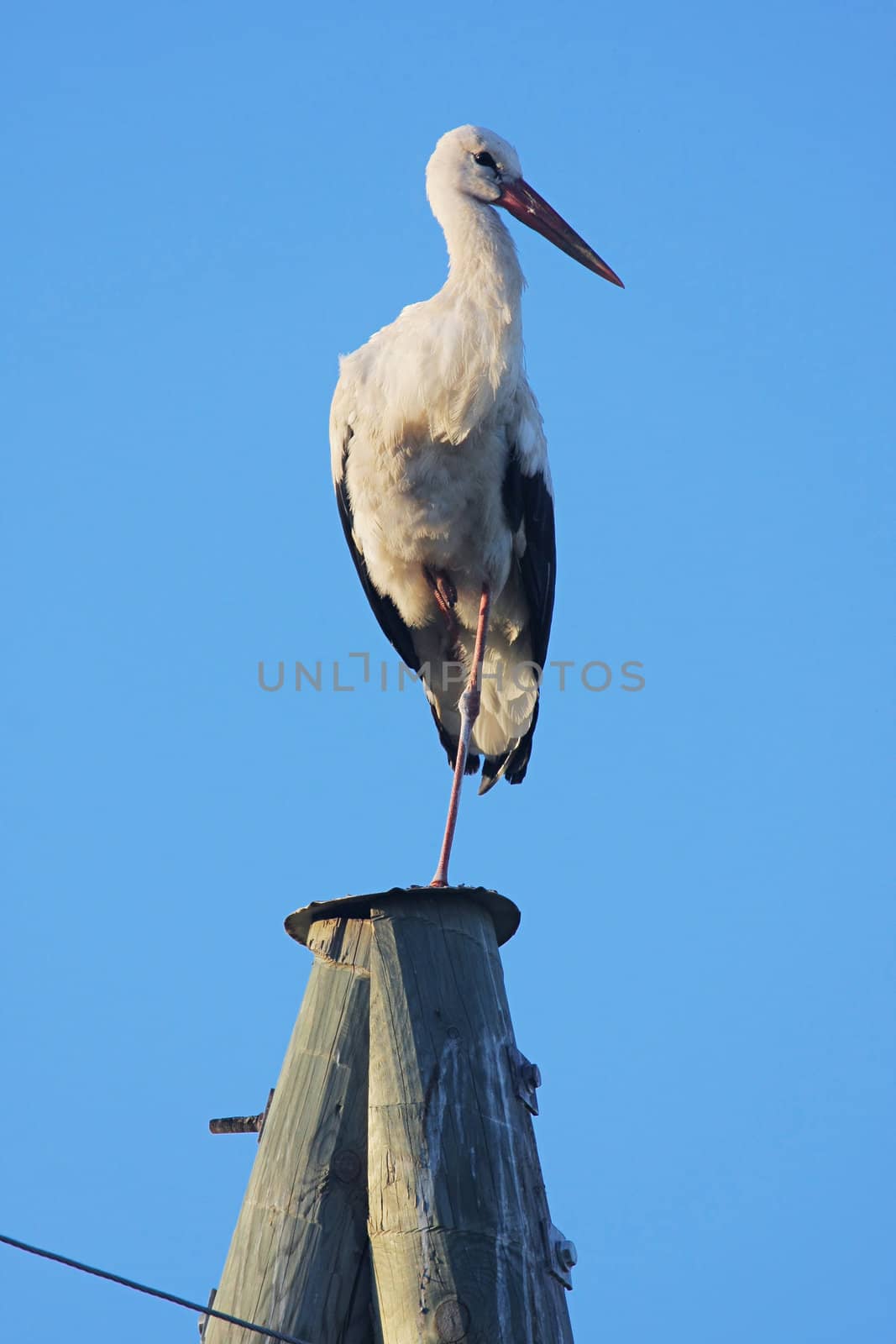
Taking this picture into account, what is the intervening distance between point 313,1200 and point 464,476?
304cm

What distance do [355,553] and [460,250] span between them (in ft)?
3.81

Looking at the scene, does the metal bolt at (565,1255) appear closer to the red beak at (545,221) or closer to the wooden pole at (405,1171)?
the wooden pole at (405,1171)

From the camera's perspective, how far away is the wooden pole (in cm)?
257

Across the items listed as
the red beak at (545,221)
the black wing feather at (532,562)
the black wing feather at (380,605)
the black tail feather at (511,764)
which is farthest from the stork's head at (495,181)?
the black tail feather at (511,764)

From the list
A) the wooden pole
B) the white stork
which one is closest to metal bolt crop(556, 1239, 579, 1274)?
the wooden pole

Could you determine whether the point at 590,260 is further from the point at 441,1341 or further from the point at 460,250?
the point at 441,1341

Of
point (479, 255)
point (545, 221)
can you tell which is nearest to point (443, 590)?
point (479, 255)

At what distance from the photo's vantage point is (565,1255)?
266 cm

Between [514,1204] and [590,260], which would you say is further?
[590,260]

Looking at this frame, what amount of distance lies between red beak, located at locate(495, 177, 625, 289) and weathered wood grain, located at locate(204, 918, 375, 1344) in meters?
3.89

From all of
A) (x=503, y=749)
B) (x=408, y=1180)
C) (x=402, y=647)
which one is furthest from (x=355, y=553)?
(x=408, y=1180)

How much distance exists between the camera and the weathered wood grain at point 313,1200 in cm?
263

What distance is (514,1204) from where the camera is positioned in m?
2.63

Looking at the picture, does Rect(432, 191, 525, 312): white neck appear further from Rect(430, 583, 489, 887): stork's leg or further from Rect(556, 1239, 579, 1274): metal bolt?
Rect(556, 1239, 579, 1274): metal bolt
